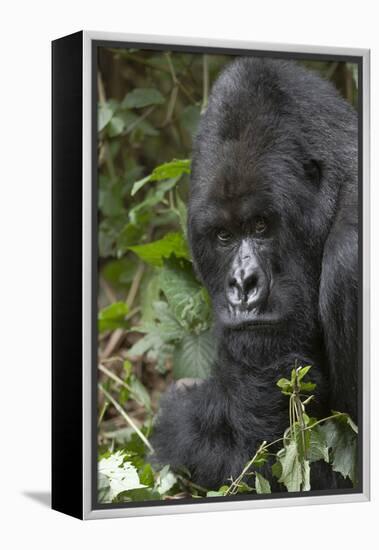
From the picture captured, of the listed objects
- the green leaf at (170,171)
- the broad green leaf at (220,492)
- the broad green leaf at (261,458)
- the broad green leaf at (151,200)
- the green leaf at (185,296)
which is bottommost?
the broad green leaf at (220,492)

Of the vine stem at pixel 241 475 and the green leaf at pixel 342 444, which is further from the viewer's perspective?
the green leaf at pixel 342 444

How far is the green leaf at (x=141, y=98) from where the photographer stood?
3.86m

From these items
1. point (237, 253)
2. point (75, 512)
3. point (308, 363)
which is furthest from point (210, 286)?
point (75, 512)

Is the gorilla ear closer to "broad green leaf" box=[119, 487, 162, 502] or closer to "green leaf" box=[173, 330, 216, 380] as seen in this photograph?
"green leaf" box=[173, 330, 216, 380]

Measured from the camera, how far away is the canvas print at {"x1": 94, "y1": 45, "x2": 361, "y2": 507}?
3244 millimetres

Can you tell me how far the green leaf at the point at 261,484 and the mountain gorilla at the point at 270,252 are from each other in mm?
73

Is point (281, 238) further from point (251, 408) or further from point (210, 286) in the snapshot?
point (251, 408)

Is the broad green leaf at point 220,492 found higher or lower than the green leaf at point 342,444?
lower

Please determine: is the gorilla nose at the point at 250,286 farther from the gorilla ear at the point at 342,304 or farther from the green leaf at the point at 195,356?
the green leaf at the point at 195,356

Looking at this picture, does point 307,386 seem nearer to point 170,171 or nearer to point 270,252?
Result: point 270,252

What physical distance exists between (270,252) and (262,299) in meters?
0.15

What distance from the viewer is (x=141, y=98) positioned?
3889 millimetres

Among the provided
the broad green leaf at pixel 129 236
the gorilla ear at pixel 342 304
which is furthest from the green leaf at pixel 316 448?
the broad green leaf at pixel 129 236

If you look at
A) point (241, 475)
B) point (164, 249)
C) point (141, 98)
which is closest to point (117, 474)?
point (241, 475)
